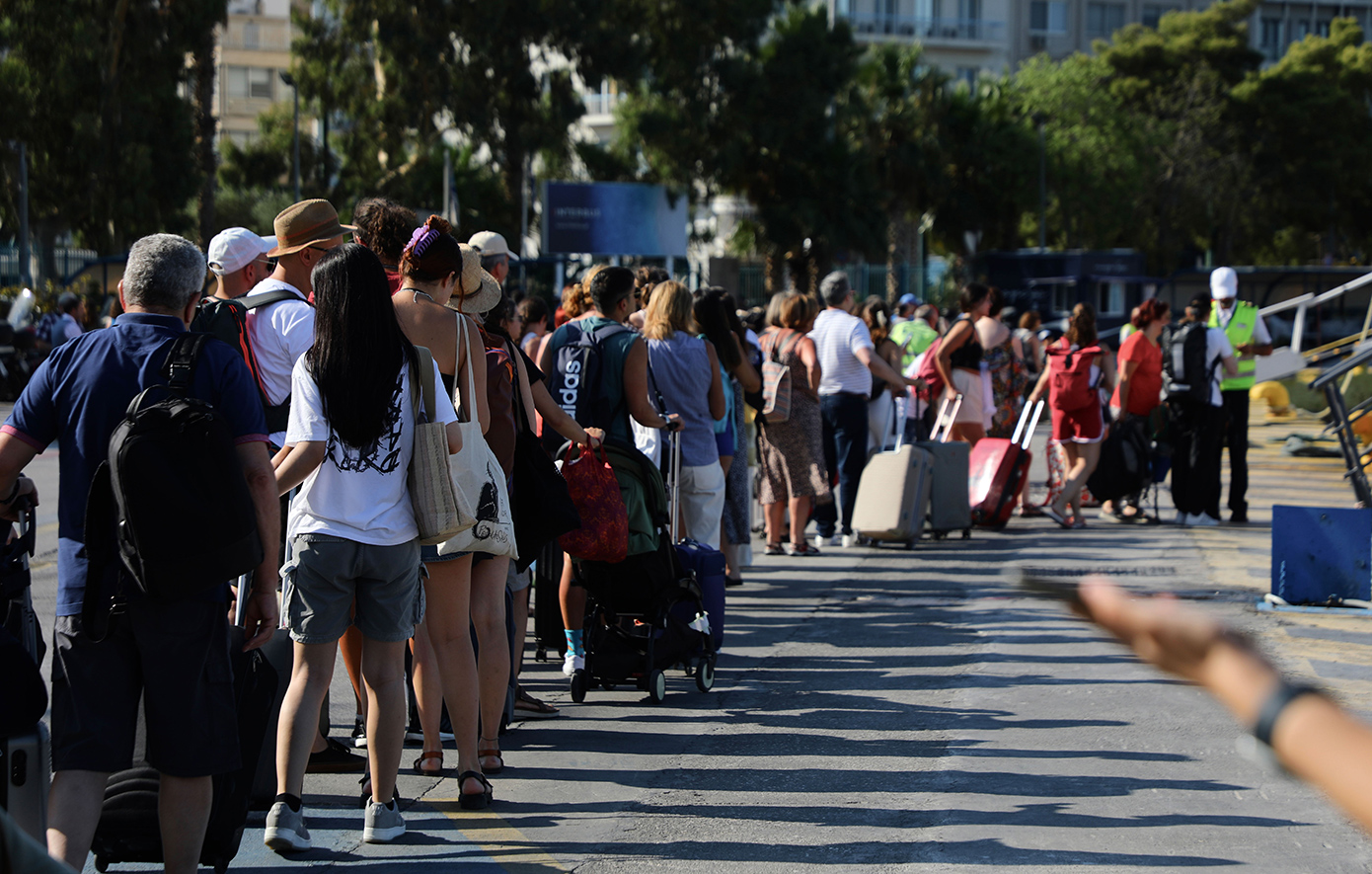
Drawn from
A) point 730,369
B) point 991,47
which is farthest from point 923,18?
point 730,369

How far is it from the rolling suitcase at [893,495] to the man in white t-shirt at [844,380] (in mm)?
172

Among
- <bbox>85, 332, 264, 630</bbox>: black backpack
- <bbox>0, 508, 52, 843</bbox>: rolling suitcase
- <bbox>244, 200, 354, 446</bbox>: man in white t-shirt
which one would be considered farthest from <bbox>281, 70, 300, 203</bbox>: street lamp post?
<bbox>0, 508, 52, 843</bbox>: rolling suitcase

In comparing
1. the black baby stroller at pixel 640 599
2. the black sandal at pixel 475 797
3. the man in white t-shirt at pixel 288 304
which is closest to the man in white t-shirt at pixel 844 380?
the black baby stroller at pixel 640 599

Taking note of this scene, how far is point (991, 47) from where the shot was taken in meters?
73.9

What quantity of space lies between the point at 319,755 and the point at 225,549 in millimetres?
2059

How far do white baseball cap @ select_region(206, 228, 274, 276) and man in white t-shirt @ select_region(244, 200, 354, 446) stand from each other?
0.10 m

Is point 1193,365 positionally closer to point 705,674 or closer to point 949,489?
point 949,489

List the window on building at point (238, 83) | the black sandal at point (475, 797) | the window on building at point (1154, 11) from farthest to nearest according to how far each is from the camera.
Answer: the window on building at point (238, 83) < the window on building at point (1154, 11) < the black sandal at point (475, 797)

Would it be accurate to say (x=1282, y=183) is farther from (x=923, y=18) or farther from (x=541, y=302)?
(x=541, y=302)

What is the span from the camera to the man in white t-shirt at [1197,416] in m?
11.7

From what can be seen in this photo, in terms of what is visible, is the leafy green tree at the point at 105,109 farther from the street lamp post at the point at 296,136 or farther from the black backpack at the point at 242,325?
the black backpack at the point at 242,325

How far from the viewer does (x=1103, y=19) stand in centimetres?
8056

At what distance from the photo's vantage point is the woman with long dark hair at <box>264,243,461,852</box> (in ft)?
14.4

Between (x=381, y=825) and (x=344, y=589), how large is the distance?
31.4 inches
